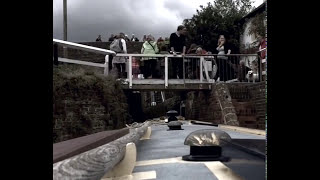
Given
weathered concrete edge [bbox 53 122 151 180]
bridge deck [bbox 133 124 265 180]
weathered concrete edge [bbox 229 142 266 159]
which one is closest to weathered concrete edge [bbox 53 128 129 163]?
weathered concrete edge [bbox 53 122 151 180]

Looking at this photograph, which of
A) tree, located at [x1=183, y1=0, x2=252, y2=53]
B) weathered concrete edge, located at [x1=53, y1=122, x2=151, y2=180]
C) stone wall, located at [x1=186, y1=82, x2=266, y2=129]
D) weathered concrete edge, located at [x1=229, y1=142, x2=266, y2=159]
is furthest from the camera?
tree, located at [x1=183, y1=0, x2=252, y2=53]

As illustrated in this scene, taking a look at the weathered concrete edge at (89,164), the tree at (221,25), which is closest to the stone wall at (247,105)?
the tree at (221,25)

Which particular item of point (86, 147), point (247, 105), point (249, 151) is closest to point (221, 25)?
point (249, 151)

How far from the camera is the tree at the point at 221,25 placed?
1.33m

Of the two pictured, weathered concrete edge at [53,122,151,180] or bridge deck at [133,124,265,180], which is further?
bridge deck at [133,124,265,180]

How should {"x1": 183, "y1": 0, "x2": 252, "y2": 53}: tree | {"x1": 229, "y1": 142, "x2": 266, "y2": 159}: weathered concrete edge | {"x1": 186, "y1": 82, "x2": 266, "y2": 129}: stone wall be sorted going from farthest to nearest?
{"x1": 183, "y1": 0, "x2": 252, "y2": 53}: tree < {"x1": 186, "y1": 82, "x2": 266, "y2": 129}: stone wall < {"x1": 229, "y1": 142, "x2": 266, "y2": 159}: weathered concrete edge

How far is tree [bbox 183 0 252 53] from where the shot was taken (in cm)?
133

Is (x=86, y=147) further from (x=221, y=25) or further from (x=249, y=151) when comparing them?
Result: (x=221, y=25)

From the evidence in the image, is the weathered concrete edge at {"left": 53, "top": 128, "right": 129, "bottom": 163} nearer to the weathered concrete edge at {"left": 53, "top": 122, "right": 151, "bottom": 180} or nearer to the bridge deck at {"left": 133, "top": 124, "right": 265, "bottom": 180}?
the weathered concrete edge at {"left": 53, "top": 122, "right": 151, "bottom": 180}

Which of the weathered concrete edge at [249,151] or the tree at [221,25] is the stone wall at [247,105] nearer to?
the weathered concrete edge at [249,151]

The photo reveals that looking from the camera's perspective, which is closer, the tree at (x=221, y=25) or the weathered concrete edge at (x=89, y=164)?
the weathered concrete edge at (x=89, y=164)

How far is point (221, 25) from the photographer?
1387mm
